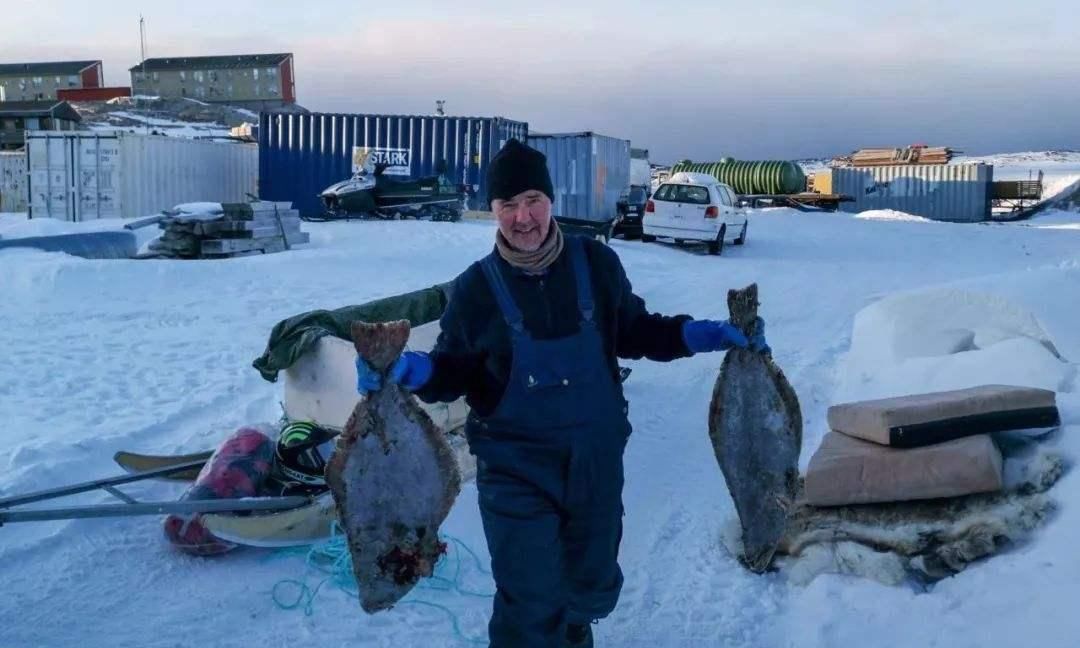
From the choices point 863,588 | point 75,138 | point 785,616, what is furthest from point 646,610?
point 75,138

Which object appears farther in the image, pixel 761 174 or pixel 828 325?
pixel 761 174

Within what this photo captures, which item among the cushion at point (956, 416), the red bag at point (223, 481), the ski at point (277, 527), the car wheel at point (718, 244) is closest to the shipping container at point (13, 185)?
the car wheel at point (718, 244)

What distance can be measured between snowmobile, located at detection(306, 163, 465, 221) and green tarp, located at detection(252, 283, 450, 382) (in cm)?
1833

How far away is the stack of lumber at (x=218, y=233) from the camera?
58.0 ft

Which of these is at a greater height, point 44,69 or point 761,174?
→ point 44,69

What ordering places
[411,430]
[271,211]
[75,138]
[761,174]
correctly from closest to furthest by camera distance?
[411,430]
[271,211]
[75,138]
[761,174]

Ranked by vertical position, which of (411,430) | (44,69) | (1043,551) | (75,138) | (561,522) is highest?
(44,69)

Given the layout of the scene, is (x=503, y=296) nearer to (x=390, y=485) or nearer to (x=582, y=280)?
(x=582, y=280)

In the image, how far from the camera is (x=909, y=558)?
4.75 metres

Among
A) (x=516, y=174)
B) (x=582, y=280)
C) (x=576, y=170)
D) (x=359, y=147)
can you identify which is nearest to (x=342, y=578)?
(x=582, y=280)

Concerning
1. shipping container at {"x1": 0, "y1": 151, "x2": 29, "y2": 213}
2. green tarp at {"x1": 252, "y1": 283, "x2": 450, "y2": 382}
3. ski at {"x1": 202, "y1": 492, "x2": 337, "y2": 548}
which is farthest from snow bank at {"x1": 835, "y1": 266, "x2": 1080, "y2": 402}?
shipping container at {"x1": 0, "y1": 151, "x2": 29, "y2": 213}

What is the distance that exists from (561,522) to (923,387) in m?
4.38

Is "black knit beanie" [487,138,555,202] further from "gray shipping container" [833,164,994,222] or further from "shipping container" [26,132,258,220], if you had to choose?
"gray shipping container" [833,164,994,222]

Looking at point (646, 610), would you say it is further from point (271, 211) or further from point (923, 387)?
point (271, 211)
